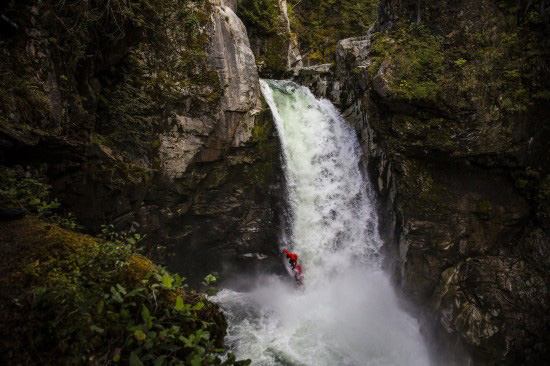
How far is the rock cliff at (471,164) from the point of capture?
788 centimetres

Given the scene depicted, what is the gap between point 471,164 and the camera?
8.53 m

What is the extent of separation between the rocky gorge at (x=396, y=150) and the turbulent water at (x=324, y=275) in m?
0.58

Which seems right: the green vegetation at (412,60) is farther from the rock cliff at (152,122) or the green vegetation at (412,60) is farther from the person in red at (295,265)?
the person in red at (295,265)

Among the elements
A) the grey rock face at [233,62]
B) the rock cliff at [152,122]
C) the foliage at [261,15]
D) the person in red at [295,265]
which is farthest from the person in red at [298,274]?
the foliage at [261,15]

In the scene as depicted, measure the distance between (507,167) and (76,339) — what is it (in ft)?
33.6

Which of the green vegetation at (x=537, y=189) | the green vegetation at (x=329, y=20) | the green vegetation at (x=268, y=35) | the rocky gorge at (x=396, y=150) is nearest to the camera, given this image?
the rocky gorge at (x=396, y=150)

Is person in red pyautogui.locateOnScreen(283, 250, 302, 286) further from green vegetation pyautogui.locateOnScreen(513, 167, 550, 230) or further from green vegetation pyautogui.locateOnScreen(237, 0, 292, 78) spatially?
green vegetation pyautogui.locateOnScreen(237, 0, 292, 78)

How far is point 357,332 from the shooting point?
8430 millimetres

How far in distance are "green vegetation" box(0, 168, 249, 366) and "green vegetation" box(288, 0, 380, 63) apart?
62.6 ft

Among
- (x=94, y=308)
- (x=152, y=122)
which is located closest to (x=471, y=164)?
(x=152, y=122)

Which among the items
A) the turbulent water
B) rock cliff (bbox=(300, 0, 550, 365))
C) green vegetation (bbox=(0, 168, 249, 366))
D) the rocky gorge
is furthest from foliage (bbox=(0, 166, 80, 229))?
rock cliff (bbox=(300, 0, 550, 365))

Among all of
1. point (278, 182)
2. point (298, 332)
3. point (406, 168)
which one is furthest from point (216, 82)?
point (298, 332)

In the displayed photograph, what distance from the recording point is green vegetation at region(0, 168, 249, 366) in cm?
166

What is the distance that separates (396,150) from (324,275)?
4.63m
